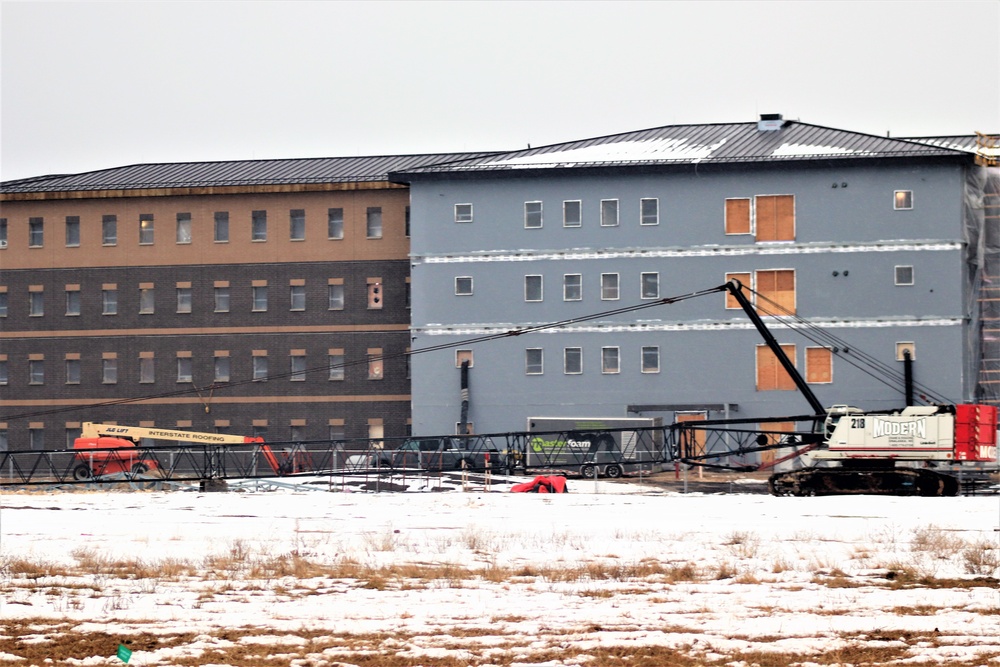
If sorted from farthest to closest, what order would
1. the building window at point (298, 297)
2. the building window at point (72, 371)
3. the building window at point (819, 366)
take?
the building window at point (72, 371) → the building window at point (298, 297) → the building window at point (819, 366)

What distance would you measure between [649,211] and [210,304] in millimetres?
23869

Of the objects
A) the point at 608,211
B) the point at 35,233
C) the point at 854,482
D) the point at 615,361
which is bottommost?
Result: the point at 854,482

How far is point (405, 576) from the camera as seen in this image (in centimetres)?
2242

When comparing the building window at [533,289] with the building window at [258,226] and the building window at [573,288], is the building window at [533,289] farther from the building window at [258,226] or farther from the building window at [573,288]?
the building window at [258,226]

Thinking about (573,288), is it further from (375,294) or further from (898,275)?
(898,275)

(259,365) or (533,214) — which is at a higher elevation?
(533,214)

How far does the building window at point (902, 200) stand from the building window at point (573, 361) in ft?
53.4

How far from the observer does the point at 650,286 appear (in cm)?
6294

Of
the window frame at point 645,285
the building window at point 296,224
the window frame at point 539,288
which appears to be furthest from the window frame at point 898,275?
the building window at point 296,224

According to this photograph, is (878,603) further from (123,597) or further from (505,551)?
(123,597)

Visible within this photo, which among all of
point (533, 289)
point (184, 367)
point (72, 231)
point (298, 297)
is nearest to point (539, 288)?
point (533, 289)

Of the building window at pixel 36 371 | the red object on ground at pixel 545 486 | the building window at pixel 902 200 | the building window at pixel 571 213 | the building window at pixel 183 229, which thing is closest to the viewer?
the red object on ground at pixel 545 486

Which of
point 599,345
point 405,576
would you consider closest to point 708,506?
point 405,576

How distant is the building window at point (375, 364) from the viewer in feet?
223
